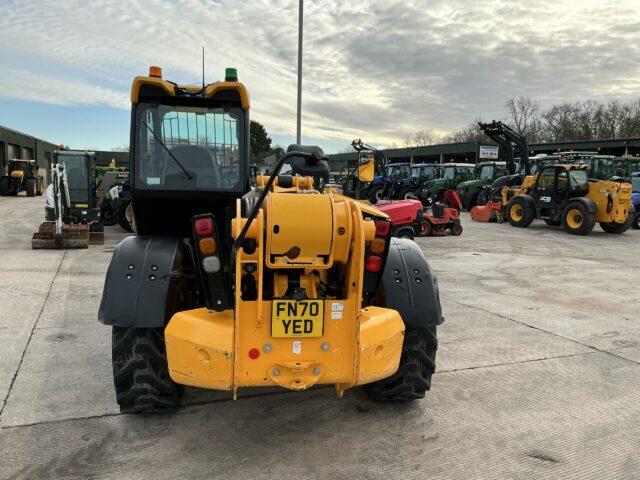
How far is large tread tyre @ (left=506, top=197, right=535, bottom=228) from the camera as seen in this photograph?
16.8 meters

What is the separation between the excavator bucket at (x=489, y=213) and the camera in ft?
61.3

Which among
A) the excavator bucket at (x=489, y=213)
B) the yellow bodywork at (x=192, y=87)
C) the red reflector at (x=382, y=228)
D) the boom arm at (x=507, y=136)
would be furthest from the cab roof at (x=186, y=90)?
the boom arm at (x=507, y=136)

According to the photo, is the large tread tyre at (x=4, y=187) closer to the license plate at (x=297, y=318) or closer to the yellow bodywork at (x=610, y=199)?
the yellow bodywork at (x=610, y=199)

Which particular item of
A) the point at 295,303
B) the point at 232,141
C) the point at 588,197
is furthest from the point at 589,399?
the point at 588,197

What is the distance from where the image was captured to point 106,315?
123 inches

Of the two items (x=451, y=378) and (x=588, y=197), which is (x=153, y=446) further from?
(x=588, y=197)

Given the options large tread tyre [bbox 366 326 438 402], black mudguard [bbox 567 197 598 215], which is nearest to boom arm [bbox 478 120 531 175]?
black mudguard [bbox 567 197 598 215]

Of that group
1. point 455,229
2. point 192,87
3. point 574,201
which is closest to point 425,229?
point 455,229

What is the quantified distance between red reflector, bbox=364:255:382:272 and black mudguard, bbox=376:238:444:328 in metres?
0.45

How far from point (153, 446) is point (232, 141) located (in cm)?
232

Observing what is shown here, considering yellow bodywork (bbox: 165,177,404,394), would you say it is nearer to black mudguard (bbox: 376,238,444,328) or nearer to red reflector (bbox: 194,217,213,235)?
red reflector (bbox: 194,217,213,235)

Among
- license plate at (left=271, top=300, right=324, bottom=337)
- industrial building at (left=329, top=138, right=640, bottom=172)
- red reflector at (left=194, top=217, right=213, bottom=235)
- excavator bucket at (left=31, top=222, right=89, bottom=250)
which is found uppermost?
industrial building at (left=329, top=138, right=640, bottom=172)

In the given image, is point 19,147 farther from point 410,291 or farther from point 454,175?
point 410,291

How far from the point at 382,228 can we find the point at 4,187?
3362 cm
